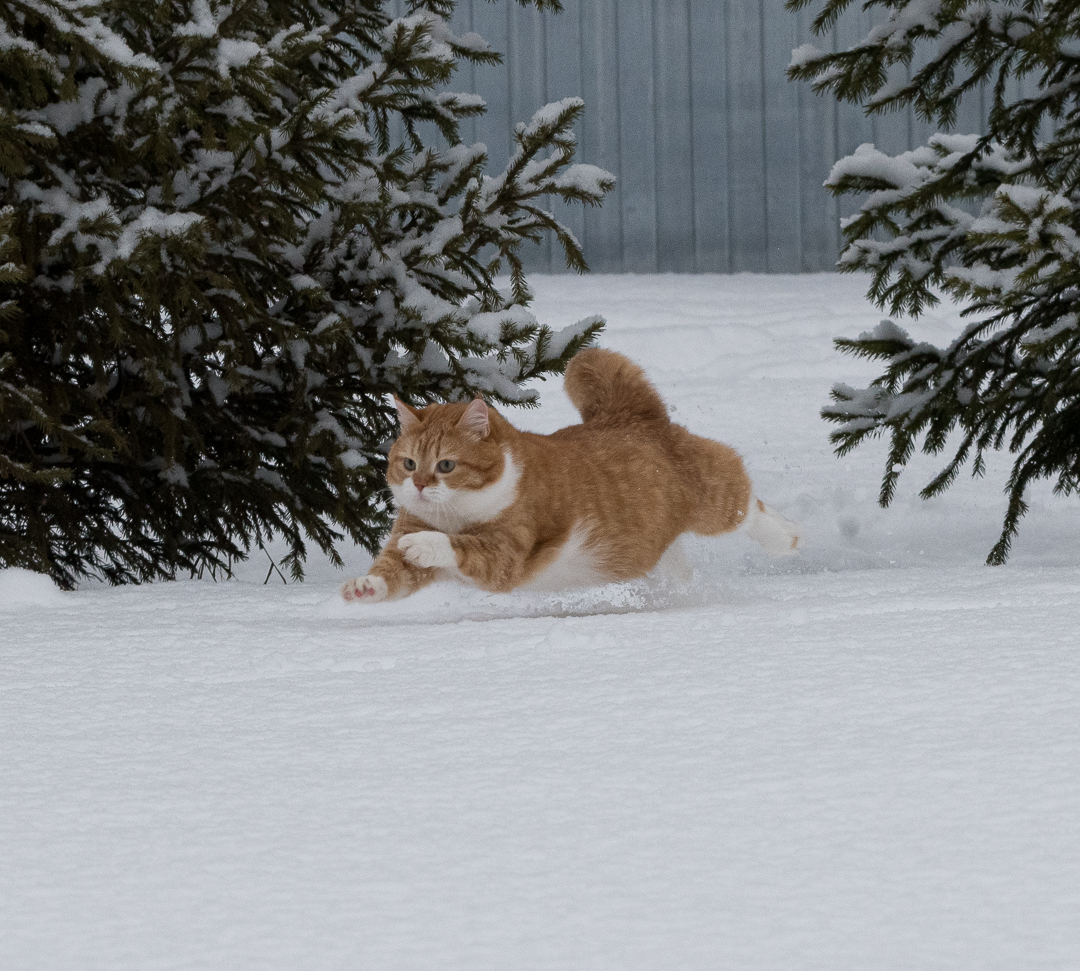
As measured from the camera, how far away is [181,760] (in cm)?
174

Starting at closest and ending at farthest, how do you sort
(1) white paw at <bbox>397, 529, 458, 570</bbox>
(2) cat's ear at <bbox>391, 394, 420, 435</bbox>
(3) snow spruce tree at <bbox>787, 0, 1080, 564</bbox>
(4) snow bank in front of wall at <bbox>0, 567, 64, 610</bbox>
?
1. (1) white paw at <bbox>397, 529, 458, 570</bbox>
2. (2) cat's ear at <bbox>391, 394, 420, 435</bbox>
3. (4) snow bank in front of wall at <bbox>0, 567, 64, 610</bbox>
4. (3) snow spruce tree at <bbox>787, 0, 1080, 564</bbox>

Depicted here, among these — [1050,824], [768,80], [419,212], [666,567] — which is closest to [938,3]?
[419,212]

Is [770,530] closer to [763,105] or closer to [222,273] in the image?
[222,273]

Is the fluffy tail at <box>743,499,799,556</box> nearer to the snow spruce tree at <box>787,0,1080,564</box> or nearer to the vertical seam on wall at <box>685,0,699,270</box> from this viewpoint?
the snow spruce tree at <box>787,0,1080,564</box>

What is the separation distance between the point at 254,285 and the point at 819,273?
22.2ft

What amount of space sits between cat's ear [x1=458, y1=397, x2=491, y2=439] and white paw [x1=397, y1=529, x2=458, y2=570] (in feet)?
0.74

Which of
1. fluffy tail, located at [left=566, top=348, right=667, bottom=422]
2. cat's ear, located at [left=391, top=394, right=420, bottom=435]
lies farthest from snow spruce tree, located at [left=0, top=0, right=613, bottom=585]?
cat's ear, located at [left=391, top=394, right=420, bottom=435]

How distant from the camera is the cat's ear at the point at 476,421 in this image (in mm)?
2465

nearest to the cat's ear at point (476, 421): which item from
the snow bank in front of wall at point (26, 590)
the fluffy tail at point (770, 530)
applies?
the fluffy tail at point (770, 530)

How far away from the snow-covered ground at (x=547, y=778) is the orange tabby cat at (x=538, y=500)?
11 centimetres

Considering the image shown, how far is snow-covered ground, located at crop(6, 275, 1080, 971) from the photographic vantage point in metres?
1.25

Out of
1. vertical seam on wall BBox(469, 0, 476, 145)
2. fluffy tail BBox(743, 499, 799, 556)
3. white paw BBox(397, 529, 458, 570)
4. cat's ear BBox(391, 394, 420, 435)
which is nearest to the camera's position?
white paw BBox(397, 529, 458, 570)

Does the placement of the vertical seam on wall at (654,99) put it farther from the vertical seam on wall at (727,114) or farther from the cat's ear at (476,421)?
the cat's ear at (476,421)

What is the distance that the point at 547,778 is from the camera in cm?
163
